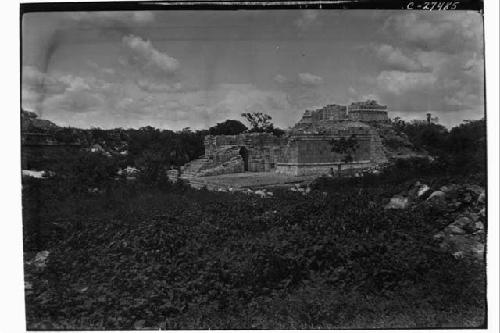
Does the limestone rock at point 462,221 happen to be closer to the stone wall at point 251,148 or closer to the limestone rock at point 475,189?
the limestone rock at point 475,189

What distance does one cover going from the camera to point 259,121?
17.7 ft

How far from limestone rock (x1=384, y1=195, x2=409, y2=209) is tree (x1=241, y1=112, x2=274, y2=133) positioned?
4.40 ft

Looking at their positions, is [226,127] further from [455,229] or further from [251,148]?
[455,229]

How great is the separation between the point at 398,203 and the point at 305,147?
1044 millimetres

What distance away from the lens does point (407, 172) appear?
5.55 m

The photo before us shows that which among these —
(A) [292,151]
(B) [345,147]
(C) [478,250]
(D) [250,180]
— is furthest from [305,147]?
(C) [478,250]

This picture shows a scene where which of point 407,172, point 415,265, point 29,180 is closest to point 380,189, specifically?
point 407,172

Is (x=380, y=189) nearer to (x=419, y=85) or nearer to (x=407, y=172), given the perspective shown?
(x=407, y=172)

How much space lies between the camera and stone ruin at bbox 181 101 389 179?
540 cm

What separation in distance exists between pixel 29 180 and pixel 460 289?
4127 millimetres

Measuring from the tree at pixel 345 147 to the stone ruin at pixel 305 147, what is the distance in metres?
0.02

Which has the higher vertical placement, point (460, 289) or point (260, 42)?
→ point (260, 42)

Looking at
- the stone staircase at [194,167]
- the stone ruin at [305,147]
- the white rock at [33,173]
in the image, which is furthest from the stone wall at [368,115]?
the white rock at [33,173]

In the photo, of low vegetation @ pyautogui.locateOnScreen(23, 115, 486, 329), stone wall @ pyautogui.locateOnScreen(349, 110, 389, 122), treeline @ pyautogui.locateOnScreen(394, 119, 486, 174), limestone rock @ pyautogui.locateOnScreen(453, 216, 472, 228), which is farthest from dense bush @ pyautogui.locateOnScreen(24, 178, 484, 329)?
stone wall @ pyautogui.locateOnScreen(349, 110, 389, 122)
